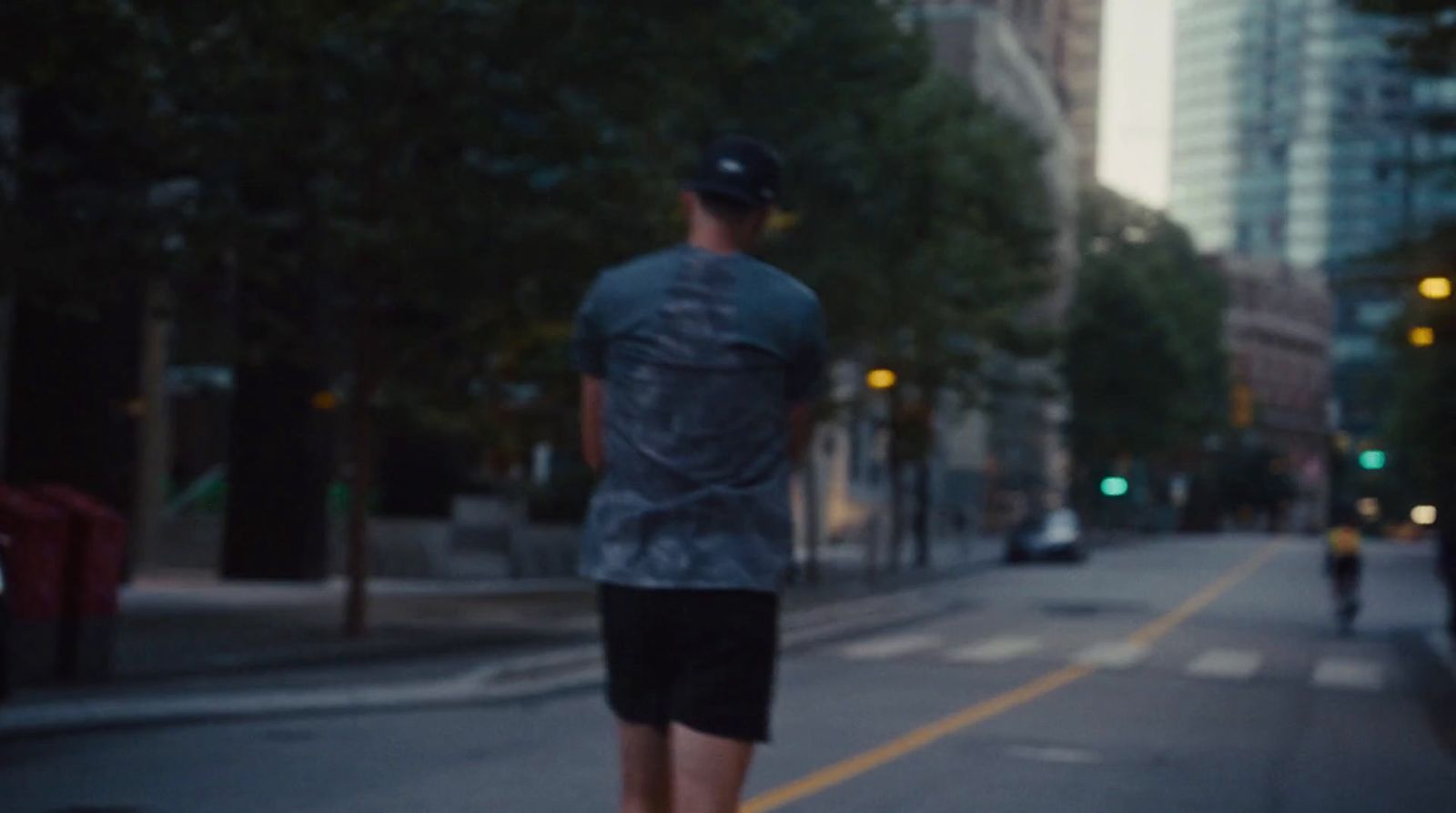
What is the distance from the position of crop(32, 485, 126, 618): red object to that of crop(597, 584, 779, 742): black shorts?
37.0 ft

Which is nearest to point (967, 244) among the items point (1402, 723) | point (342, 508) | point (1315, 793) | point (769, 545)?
point (342, 508)

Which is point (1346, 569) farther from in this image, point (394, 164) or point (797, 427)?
point (797, 427)

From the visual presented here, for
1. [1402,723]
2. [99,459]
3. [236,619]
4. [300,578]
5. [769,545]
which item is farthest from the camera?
[300,578]

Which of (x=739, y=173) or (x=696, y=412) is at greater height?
(x=739, y=173)

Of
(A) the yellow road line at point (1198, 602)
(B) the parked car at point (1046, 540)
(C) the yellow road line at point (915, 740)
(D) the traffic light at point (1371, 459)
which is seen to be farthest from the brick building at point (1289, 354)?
(C) the yellow road line at point (915, 740)

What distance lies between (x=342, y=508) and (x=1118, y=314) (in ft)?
167

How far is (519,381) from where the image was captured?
2936 cm

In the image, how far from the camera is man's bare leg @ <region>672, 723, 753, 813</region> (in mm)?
4445

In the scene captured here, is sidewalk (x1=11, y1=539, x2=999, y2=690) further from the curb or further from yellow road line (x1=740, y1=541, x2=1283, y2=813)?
yellow road line (x1=740, y1=541, x2=1283, y2=813)

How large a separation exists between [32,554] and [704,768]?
1113 centimetres

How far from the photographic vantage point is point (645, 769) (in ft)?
15.0

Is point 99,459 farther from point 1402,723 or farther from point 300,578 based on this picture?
point 1402,723

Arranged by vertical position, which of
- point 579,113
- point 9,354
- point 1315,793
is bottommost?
point 1315,793

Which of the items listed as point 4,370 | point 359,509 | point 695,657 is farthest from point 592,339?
point 4,370
